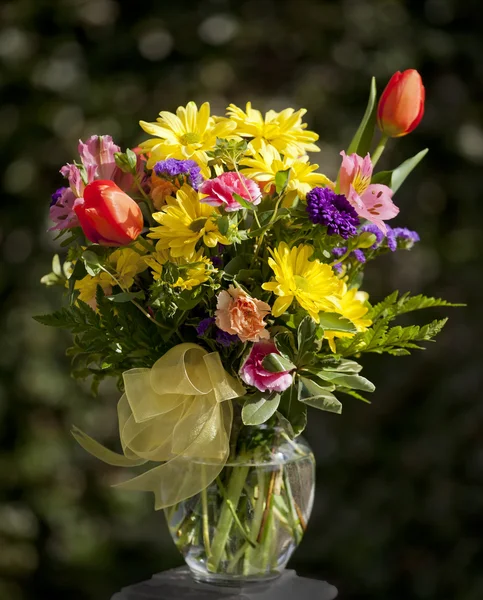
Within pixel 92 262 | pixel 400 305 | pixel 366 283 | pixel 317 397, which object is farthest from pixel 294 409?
pixel 366 283

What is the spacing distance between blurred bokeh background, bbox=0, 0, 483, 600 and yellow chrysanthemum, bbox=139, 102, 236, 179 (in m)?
1.17

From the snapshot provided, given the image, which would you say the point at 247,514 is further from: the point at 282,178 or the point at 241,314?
the point at 282,178

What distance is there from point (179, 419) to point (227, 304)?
0.16m

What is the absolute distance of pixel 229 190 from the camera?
3.02 feet

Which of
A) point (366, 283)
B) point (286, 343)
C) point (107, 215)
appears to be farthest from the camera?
point (366, 283)

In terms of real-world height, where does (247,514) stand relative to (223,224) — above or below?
below

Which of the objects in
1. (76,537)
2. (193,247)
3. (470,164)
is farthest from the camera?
(470,164)

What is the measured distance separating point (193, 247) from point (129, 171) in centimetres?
12

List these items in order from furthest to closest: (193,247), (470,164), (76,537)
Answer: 1. (470,164)
2. (76,537)
3. (193,247)

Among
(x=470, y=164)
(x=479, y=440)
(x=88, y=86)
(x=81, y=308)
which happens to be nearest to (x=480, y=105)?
(x=470, y=164)

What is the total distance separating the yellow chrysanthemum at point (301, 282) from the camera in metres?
0.92

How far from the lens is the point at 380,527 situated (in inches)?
86.3

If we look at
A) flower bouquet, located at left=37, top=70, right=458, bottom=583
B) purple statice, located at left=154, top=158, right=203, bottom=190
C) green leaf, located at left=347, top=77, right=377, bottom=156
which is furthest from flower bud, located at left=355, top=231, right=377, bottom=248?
purple statice, located at left=154, top=158, right=203, bottom=190

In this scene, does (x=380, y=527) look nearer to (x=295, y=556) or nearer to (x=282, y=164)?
(x=295, y=556)
